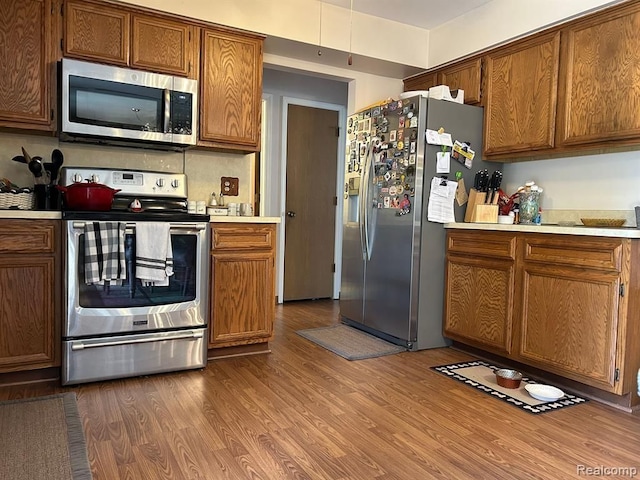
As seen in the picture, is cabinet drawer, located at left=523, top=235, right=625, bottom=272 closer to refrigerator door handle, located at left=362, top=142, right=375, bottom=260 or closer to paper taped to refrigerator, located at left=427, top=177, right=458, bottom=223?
paper taped to refrigerator, located at left=427, top=177, right=458, bottom=223

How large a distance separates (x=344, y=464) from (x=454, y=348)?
1.86m

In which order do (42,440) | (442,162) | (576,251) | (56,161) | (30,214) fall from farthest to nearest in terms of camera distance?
(442,162) → (56,161) → (576,251) → (30,214) → (42,440)

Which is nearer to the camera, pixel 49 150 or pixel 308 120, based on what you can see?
pixel 49 150

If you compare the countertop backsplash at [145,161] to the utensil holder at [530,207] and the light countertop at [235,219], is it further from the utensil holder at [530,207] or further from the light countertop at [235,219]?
the utensil holder at [530,207]

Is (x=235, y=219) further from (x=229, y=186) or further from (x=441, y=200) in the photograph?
(x=441, y=200)

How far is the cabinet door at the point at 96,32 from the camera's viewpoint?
273 centimetres

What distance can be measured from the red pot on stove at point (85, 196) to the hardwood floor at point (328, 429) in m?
0.95

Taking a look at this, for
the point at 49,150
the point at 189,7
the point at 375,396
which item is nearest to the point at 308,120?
the point at 189,7

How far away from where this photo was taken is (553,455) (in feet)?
6.13

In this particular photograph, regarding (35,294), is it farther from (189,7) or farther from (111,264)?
(189,7)

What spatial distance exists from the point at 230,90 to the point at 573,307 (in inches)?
95.9

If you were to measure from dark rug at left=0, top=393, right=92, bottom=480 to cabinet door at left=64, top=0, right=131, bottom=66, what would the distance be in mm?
1903

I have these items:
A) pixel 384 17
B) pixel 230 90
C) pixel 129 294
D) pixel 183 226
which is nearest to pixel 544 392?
pixel 183 226

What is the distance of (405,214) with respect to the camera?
3.30 metres
